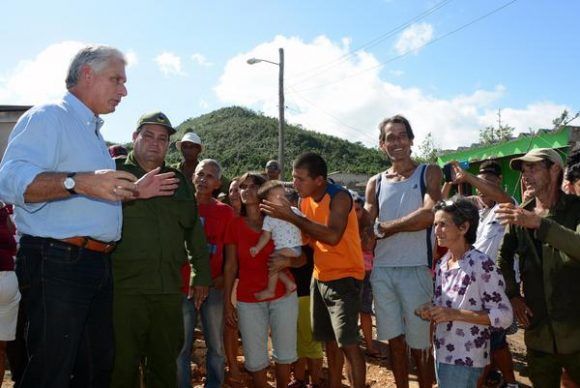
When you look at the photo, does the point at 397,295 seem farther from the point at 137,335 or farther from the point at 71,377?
the point at 71,377

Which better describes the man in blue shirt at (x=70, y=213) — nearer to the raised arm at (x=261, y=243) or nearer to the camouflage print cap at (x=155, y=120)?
the camouflage print cap at (x=155, y=120)

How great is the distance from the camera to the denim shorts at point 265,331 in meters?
4.28

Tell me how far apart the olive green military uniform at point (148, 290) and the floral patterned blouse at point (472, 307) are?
1932 millimetres

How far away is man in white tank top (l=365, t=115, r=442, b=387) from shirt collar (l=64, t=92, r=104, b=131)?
2366 mm

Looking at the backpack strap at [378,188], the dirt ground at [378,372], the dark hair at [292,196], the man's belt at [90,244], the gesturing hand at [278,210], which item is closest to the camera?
the man's belt at [90,244]

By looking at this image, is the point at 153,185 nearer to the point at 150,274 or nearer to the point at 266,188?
the point at 150,274

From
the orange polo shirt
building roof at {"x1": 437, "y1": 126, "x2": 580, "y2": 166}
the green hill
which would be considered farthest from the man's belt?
the green hill

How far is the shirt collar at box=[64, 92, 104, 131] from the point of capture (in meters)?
2.92

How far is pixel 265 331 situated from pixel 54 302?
2.04 m

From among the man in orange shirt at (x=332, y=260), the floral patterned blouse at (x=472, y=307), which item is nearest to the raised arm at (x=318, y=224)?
the man in orange shirt at (x=332, y=260)

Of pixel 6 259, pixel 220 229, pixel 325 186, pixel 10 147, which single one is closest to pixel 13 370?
pixel 6 259

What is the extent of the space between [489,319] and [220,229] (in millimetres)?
2626

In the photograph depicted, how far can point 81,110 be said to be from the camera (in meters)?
2.95

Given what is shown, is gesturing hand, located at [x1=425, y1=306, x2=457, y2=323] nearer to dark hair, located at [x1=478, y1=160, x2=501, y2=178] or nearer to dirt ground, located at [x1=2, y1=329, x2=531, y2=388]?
dirt ground, located at [x1=2, y1=329, x2=531, y2=388]
